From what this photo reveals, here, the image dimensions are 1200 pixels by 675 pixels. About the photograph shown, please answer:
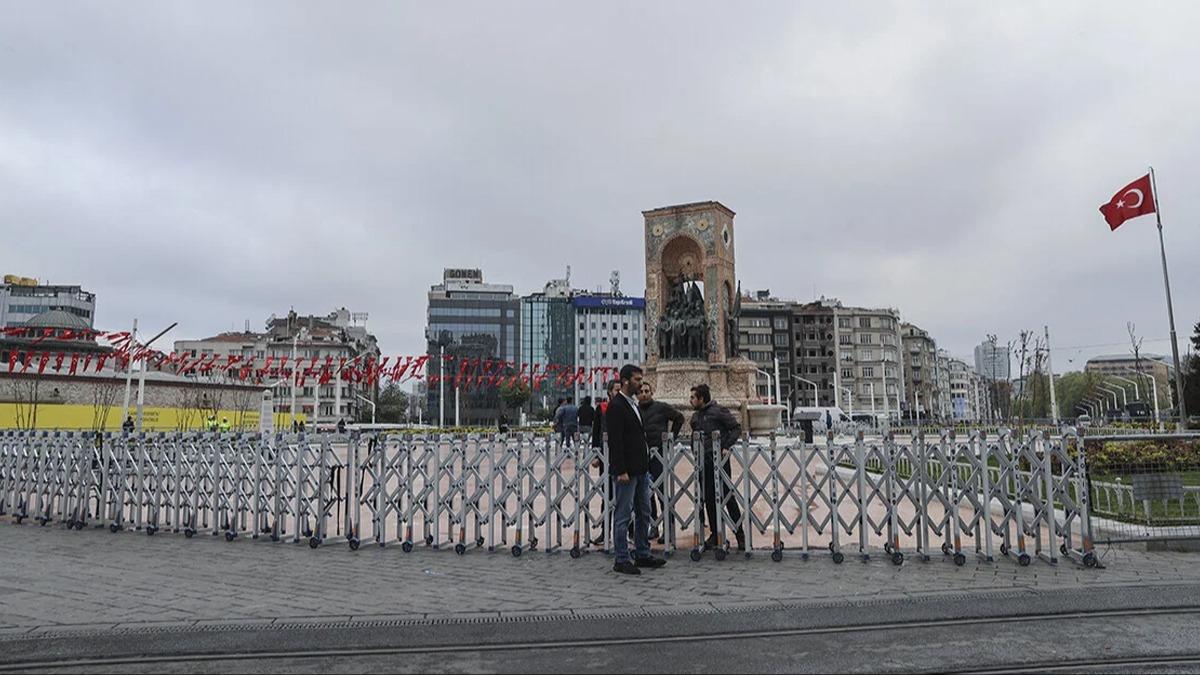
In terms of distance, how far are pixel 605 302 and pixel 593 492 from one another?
3946 inches

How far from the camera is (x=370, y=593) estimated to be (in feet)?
20.0

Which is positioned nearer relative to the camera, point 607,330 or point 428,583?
point 428,583

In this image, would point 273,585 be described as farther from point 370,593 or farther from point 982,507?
point 982,507

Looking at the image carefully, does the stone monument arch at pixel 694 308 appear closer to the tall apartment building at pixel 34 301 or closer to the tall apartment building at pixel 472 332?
the tall apartment building at pixel 472 332

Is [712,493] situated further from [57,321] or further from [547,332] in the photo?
[547,332]

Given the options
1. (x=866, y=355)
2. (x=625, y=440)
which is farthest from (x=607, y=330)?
(x=625, y=440)

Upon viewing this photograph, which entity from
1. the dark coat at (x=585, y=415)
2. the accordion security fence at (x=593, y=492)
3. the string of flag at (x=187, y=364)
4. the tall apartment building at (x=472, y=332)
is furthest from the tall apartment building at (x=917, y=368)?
the accordion security fence at (x=593, y=492)

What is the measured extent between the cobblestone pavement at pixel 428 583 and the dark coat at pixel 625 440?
983 millimetres

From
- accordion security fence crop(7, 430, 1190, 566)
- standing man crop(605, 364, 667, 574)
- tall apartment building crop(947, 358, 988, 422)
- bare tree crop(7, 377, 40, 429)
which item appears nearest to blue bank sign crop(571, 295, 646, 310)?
tall apartment building crop(947, 358, 988, 422)

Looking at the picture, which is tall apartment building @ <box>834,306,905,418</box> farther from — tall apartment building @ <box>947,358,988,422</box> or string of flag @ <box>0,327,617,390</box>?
tall apartment building @ <box>947,358,988,422</box>

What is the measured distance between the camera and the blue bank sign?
352 ft

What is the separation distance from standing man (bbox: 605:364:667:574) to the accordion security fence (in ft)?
1.73

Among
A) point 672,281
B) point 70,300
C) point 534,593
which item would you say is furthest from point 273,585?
point 70,300

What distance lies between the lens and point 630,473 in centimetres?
708
